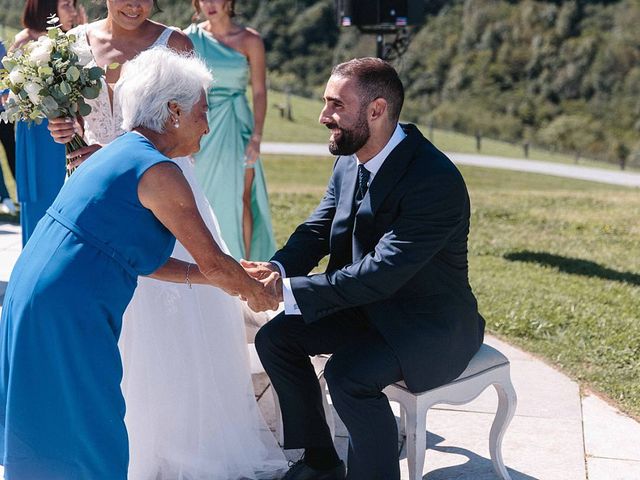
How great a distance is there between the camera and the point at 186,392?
3.61 metres

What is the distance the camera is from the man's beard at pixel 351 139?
333cm

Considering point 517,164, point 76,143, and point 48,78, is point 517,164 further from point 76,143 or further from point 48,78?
point 48,78

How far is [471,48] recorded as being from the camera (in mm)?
63812

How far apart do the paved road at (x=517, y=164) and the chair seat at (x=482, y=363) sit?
24.7 meters

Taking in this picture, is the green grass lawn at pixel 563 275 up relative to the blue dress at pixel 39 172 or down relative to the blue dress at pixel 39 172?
down

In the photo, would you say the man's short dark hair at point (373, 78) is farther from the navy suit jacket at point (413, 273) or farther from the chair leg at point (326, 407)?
the chair leg at point (326, 407)

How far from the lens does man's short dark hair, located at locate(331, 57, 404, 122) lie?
3.27 m

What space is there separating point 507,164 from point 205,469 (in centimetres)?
2801

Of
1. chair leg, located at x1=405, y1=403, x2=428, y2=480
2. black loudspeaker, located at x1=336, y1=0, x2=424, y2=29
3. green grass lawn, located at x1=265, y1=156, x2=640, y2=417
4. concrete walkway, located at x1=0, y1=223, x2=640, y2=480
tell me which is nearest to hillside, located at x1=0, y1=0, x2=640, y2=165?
green grass lawn, located at x1=265, y1=156, x2=640, y2=417

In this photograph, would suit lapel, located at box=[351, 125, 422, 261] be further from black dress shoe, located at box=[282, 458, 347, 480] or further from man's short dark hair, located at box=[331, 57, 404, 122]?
black dress shoe, located at box=[282, 458, 347, 480]

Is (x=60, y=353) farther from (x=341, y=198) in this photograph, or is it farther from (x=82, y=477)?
(x=341, y=198)

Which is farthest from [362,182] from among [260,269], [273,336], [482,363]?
[482,363]

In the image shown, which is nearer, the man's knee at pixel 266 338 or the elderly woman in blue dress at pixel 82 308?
the elderly woman in blue dress at pixel 82 308

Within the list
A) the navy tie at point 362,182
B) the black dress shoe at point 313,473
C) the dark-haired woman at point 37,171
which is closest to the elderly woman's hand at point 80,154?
the navy tie at point 362,182
